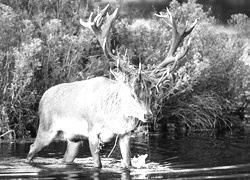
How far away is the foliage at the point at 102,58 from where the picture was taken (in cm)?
1543

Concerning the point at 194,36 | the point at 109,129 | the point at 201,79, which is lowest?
the point at 109,129

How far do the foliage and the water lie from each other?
1.35 meters

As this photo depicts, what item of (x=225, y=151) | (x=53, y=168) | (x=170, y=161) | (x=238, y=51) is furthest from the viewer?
(x=238, y=51)

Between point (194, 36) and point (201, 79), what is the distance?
1333 millimetres

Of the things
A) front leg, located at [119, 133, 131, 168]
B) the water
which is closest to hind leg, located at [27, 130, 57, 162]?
the water

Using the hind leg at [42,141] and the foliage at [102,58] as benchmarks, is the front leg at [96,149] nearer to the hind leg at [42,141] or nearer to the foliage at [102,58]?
the hind leg at [42,141]

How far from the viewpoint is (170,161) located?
11547mm

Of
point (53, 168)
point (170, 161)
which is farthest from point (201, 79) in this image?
point (53, 168)

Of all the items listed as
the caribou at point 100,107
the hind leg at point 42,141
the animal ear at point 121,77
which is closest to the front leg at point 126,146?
the caribou at point 100,107

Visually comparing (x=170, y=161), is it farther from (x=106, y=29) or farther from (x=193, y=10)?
(x=193, y=10)

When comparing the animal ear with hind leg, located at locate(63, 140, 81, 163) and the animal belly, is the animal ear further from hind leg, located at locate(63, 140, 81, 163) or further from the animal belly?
hind leg, located at locate(63, 140, 81, 163)

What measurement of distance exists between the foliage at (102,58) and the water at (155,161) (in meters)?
1.35

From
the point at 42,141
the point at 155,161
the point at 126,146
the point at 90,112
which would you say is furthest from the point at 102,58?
the point at 126,146

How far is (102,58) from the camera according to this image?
17875 mm
